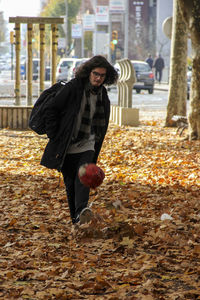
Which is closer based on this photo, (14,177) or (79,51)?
(14,177)

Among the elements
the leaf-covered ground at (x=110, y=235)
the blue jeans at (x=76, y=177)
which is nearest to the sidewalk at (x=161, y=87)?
the leaf-covered ground at (x=110, y=235)

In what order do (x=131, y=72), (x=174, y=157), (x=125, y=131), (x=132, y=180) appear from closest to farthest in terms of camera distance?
(x=132, y=180), (x=174, y=157), (x=125, y=131), (x=131, y=72)

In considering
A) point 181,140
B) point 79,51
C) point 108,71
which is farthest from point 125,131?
point 79,51

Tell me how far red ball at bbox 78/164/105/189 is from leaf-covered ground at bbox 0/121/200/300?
0.49 m

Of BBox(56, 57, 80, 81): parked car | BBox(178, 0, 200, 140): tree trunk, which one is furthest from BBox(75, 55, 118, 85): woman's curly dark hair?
BBox(56, 57, 80, 81): parked car

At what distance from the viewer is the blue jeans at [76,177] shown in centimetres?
585

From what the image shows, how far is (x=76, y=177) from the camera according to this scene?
19.6 ft

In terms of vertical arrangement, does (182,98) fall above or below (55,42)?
below

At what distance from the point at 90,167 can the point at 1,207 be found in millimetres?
2328

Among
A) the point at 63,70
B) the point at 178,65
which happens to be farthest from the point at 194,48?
the point at 63,70

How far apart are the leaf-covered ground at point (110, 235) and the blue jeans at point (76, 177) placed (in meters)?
0.21

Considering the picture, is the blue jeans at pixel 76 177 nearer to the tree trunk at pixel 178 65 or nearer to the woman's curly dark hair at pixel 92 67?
the woman's curly dark hair at pixel 92 67

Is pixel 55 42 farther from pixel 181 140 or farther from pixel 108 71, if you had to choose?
pixel 108 71

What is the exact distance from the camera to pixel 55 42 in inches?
654
